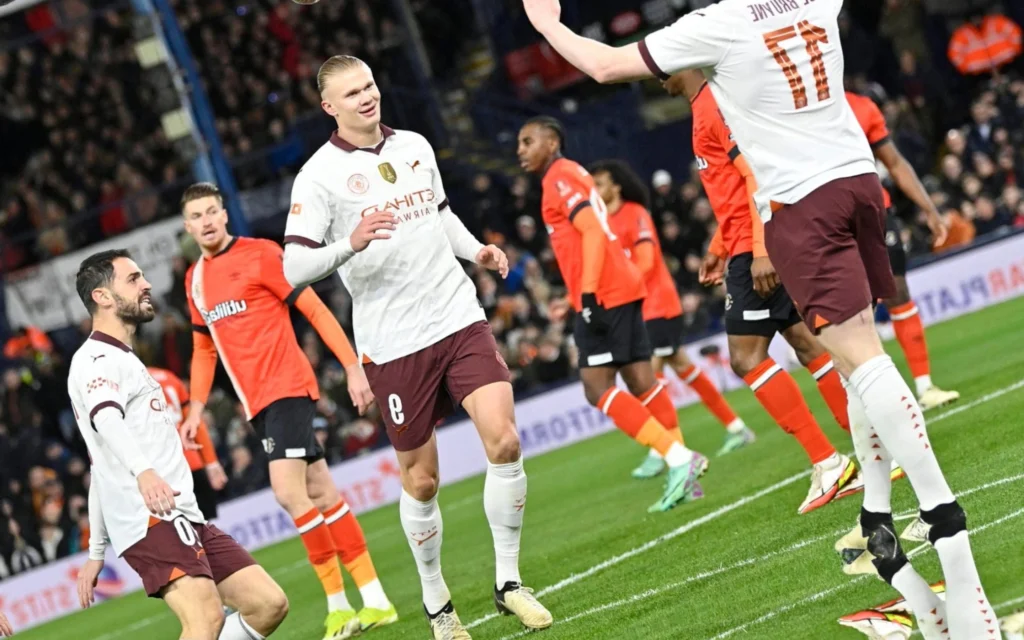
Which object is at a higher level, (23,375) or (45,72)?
(45,72)

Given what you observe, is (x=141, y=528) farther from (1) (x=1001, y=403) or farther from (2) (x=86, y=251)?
(2) (x=86, y=251)

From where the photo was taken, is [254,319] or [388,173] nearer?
[388,173]

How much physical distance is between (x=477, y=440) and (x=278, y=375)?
9.36 meters

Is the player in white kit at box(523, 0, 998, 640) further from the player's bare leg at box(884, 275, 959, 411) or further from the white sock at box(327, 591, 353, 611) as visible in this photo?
the player's bare leg at box(884, 275, 959, 411)

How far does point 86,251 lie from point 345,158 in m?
16.0

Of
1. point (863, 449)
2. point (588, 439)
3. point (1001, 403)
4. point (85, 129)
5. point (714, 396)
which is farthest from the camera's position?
point (85, 129)

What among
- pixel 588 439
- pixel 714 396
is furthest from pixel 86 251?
pixel 714 396

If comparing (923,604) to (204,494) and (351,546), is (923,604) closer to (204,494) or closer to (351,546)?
(351,546)

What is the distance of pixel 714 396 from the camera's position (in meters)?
12.5

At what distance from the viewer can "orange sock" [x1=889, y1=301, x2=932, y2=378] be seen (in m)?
11.1

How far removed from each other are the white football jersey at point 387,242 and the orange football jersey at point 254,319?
1.88m

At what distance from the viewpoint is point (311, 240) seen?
6.84 meters

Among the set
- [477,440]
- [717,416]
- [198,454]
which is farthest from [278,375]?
[477,440]

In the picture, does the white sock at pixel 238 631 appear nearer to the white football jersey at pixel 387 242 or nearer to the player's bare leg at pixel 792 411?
the white football jersey at pixel 387 242
